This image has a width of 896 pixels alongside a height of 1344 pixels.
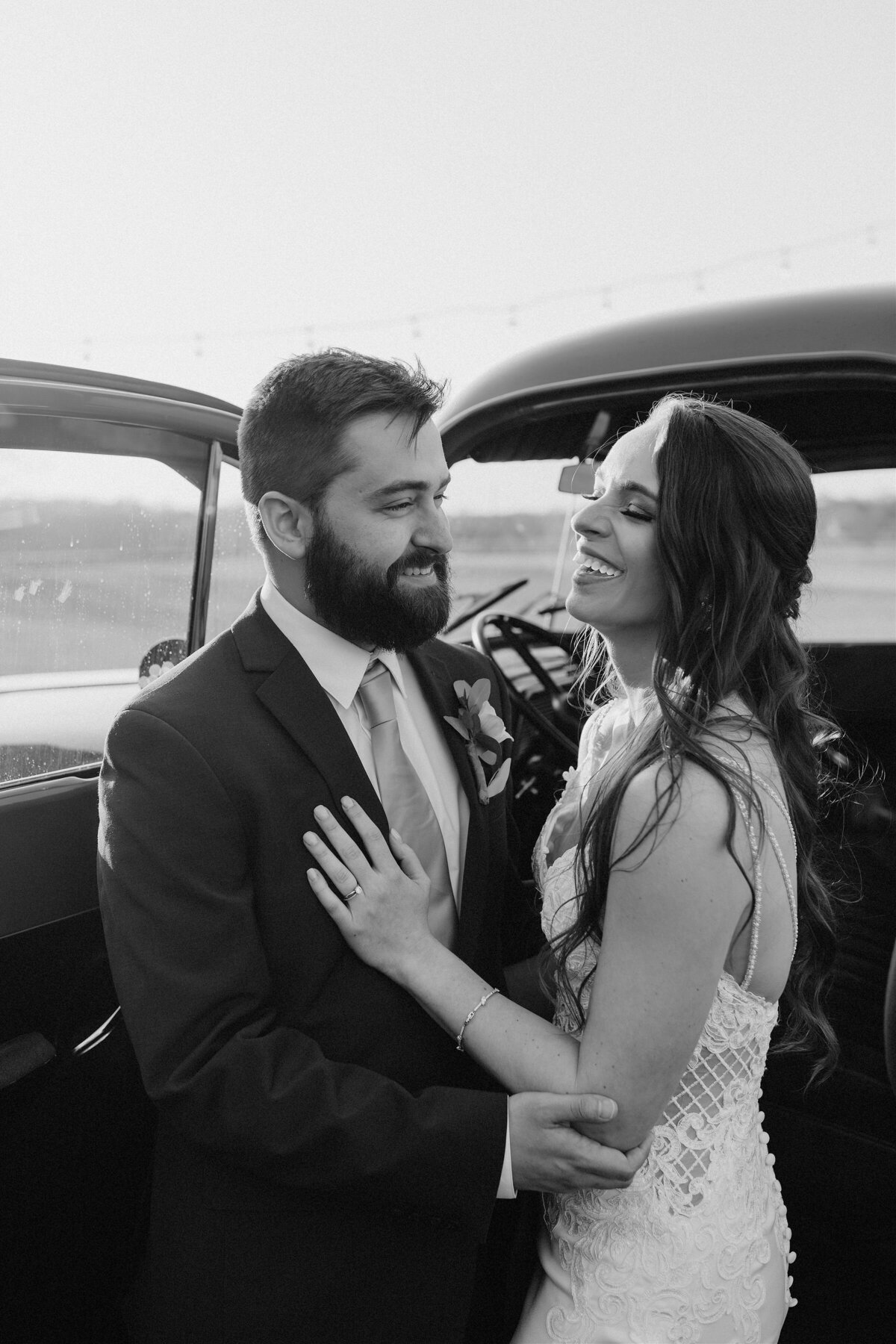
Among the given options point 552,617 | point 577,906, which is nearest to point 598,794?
point 577,906

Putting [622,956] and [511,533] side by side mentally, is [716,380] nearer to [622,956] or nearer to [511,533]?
[511,533]

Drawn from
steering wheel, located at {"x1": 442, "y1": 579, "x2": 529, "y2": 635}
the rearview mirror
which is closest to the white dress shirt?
the rearview mirror

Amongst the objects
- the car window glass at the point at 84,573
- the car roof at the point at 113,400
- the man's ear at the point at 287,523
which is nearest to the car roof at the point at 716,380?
the car roof at the point at 113,400

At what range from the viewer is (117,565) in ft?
6.61

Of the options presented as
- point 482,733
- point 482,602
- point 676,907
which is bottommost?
point 676,907

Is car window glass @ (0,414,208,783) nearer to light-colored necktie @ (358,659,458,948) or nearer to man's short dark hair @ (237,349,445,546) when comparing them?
man's short dark hair @ (237,349,445,546)

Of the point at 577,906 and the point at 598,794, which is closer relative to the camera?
the point at 598,794

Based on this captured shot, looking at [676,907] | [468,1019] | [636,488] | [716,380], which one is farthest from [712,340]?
[468,1019]

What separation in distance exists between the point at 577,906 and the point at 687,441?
76 centimetres

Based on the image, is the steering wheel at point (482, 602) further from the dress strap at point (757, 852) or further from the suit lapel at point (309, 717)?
the dress strap at point (757, 852)

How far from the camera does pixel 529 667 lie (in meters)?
3.42

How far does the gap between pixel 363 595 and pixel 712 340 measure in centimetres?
134

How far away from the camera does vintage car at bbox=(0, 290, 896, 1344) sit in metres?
1.76

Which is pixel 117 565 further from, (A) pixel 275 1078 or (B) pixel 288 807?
(A) pixel 275 1078
